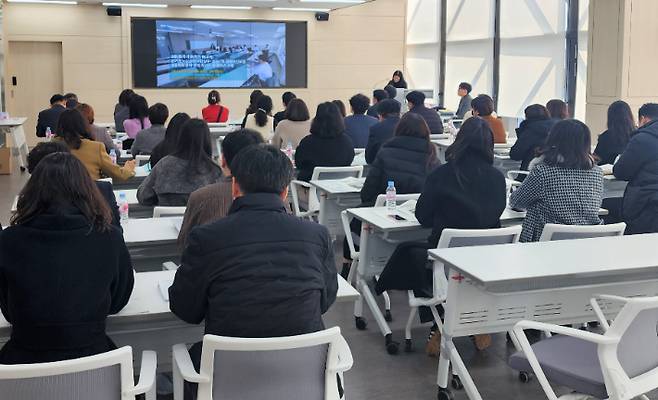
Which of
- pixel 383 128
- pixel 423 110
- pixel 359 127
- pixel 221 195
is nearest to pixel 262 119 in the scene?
pixel 359 127

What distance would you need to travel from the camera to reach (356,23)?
625 inches

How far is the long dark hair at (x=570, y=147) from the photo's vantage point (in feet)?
13.9

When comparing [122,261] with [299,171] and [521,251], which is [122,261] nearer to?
[521,251]

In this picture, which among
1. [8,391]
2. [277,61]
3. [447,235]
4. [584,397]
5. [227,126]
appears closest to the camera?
[8,391]

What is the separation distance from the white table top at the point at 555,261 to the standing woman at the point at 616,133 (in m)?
3.23

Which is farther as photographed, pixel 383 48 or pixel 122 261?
pixel 383 48

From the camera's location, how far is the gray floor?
3.81 m

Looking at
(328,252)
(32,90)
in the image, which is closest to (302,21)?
(32,90)

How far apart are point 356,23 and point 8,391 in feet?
47.4

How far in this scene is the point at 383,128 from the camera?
23.8 feet

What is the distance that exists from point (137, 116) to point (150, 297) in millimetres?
5470

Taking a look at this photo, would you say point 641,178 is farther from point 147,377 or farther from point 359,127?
point 147,377

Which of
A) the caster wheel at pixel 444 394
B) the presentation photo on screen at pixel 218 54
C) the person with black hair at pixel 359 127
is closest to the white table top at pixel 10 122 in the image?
the presentation photo on screen at pixel 218 54

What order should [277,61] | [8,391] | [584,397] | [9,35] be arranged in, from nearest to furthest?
[8,391] → [584,397] → [9,35] → [277,61]
